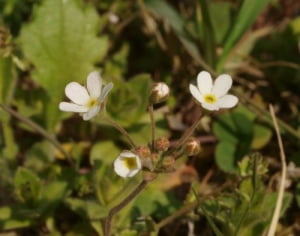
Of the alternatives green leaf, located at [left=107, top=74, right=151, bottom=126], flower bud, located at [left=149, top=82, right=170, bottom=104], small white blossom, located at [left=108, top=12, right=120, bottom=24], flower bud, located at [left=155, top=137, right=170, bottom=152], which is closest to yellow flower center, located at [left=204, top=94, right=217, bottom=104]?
flower bud, located at [left=149, top=82, right=170, bottom=104]

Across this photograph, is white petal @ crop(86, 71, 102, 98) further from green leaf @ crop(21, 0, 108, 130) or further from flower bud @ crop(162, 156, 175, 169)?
green leaf @ crop(21, 0, 108, 130)

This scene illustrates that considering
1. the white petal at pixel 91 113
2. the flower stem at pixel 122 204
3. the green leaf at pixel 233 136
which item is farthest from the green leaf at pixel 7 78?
the green leaf at pixel 233 136

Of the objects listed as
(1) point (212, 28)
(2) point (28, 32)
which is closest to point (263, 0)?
(1) point (212, 28)

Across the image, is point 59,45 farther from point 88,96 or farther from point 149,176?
point 149,176

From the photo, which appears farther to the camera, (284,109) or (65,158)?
(284,109)

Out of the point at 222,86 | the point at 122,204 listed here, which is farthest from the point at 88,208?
the point at 222,86

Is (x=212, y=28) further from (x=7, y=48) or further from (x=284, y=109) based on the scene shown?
(x=7, y=48)
